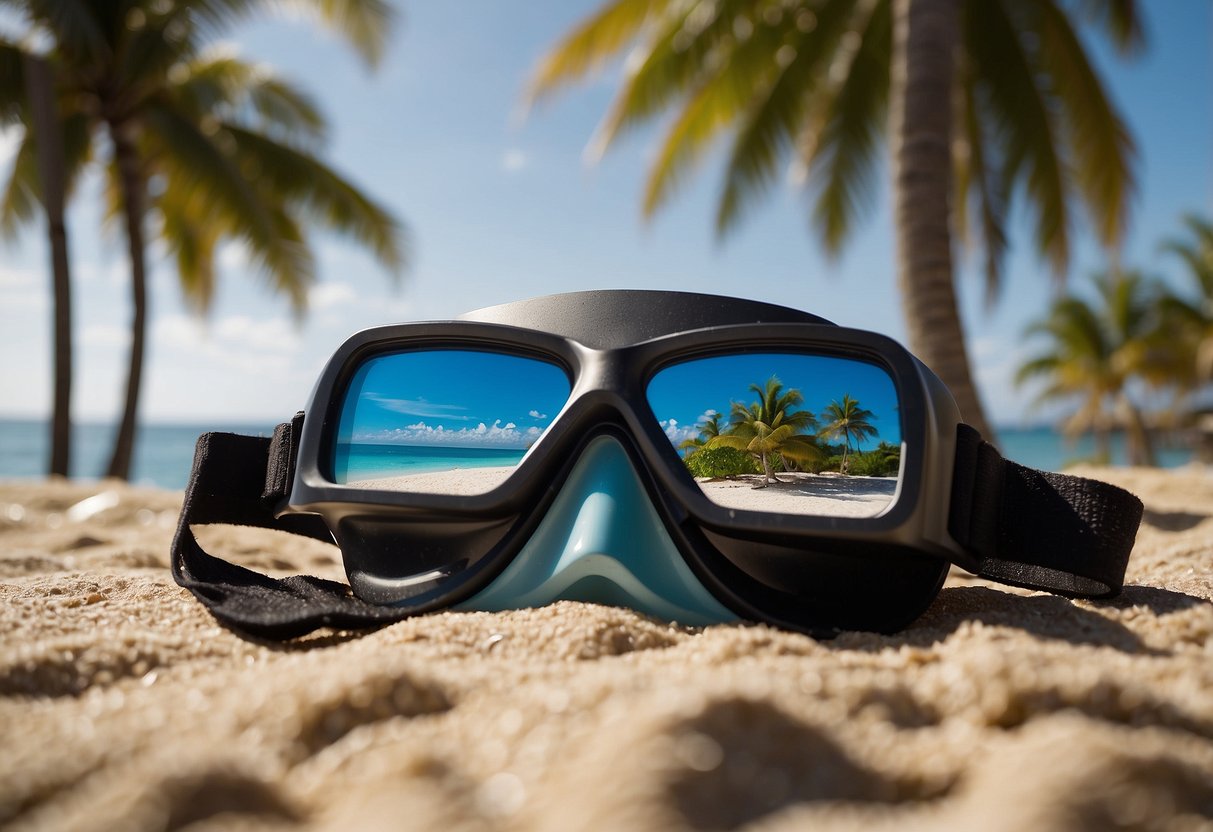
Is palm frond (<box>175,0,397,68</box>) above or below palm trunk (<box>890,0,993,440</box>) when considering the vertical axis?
above

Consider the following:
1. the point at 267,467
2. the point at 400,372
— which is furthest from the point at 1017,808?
the point at 267,467

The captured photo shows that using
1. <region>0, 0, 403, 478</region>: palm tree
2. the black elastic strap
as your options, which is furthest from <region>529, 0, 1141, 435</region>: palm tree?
the black elastic strap

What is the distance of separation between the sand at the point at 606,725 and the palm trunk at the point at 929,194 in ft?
11.3

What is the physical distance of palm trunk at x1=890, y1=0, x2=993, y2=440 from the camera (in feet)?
14.7

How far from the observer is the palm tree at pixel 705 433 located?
1.35 m

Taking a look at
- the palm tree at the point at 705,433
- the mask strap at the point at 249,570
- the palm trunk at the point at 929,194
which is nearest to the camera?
the mask strap at the point at 249,570

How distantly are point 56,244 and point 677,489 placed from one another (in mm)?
8138

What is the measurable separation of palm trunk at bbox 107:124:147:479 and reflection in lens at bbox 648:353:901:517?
8.60m

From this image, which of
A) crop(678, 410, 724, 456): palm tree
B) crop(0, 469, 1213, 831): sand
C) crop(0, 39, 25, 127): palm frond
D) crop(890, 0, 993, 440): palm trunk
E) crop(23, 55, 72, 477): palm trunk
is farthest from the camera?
crop(0, 39, 25, 127): palm frond

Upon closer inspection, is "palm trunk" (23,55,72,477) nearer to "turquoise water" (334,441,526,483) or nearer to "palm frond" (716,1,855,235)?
"palm frond" (716,1,855,235)

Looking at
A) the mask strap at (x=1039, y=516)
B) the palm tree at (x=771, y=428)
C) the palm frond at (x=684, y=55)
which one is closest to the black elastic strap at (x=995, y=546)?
the mask strap at (x=1039, y=516)

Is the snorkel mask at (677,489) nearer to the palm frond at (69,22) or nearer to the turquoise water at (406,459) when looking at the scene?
the turquoise water at (406,459)

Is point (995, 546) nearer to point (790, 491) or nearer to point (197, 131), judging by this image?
point (790, 491)

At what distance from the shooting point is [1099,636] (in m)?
1.14
